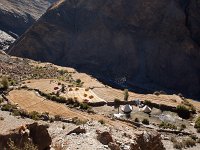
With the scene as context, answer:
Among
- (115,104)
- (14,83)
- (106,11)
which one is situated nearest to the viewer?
(115,104)

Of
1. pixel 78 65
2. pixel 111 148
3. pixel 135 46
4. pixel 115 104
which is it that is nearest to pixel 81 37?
pixel 78 65

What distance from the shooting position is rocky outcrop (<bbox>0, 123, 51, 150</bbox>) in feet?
74.3

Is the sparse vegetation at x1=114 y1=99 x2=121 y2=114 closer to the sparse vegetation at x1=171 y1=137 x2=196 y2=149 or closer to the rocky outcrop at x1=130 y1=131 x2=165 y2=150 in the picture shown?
the sparse vegetation at x1=171 y1=137 x2=196 y2=149

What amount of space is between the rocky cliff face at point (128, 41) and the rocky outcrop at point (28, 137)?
102 metres

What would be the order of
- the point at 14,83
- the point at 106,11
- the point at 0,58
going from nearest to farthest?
the point at 14,83 < the point at 0,58 < the point at 106,11

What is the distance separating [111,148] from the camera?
2461 cm

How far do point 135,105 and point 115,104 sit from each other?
3.20 m

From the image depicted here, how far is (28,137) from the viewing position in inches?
930

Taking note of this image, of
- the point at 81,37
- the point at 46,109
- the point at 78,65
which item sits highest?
the point at 81,37

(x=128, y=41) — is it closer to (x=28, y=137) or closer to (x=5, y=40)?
(x=5, y=40)

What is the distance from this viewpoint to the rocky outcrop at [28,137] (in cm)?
2266

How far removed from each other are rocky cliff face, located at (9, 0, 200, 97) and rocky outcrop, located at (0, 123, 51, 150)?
102 meters

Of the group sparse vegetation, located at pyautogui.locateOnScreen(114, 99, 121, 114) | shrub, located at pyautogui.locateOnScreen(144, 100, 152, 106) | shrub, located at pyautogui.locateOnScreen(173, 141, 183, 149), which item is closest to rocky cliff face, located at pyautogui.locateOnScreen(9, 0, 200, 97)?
shrub, located at pyautogui.locateOnScreen(144, 100, 152, 106)

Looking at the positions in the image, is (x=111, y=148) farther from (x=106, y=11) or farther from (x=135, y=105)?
(x=106, y=11)
